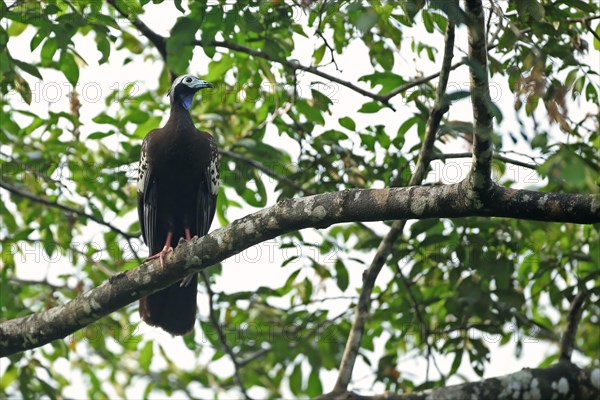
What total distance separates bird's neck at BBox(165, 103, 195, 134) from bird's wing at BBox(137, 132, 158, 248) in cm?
20

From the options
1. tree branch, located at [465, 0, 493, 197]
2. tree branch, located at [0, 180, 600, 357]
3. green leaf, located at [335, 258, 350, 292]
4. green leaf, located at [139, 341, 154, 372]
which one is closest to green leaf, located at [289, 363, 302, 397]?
green leaf, located at [335, 258, 350, 292]

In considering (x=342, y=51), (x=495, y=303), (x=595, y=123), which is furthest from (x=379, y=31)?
(x=495, y=303)

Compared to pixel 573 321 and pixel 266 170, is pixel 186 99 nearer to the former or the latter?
pixel 266 170

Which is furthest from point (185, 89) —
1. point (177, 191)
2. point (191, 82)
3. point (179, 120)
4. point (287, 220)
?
point (287, 220)

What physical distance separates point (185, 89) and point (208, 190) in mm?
798

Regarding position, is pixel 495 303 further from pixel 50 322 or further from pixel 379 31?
pixel 50 322

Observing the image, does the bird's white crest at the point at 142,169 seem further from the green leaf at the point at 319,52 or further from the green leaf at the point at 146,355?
the green leaf at the point at 146,355

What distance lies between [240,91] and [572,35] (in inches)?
97.7

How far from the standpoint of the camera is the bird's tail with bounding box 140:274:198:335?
5.41 meters

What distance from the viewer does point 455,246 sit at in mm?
5168

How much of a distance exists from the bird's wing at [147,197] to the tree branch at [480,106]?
2.90m

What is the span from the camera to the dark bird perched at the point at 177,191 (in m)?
5.45

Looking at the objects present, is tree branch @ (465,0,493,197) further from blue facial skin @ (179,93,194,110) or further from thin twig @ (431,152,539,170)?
blue facial skin @ (179,93,194,110)

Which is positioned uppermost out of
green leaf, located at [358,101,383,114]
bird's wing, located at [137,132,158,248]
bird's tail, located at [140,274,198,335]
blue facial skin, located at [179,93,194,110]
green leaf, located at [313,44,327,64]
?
blue facial skin, located at [179,93,194,110]
